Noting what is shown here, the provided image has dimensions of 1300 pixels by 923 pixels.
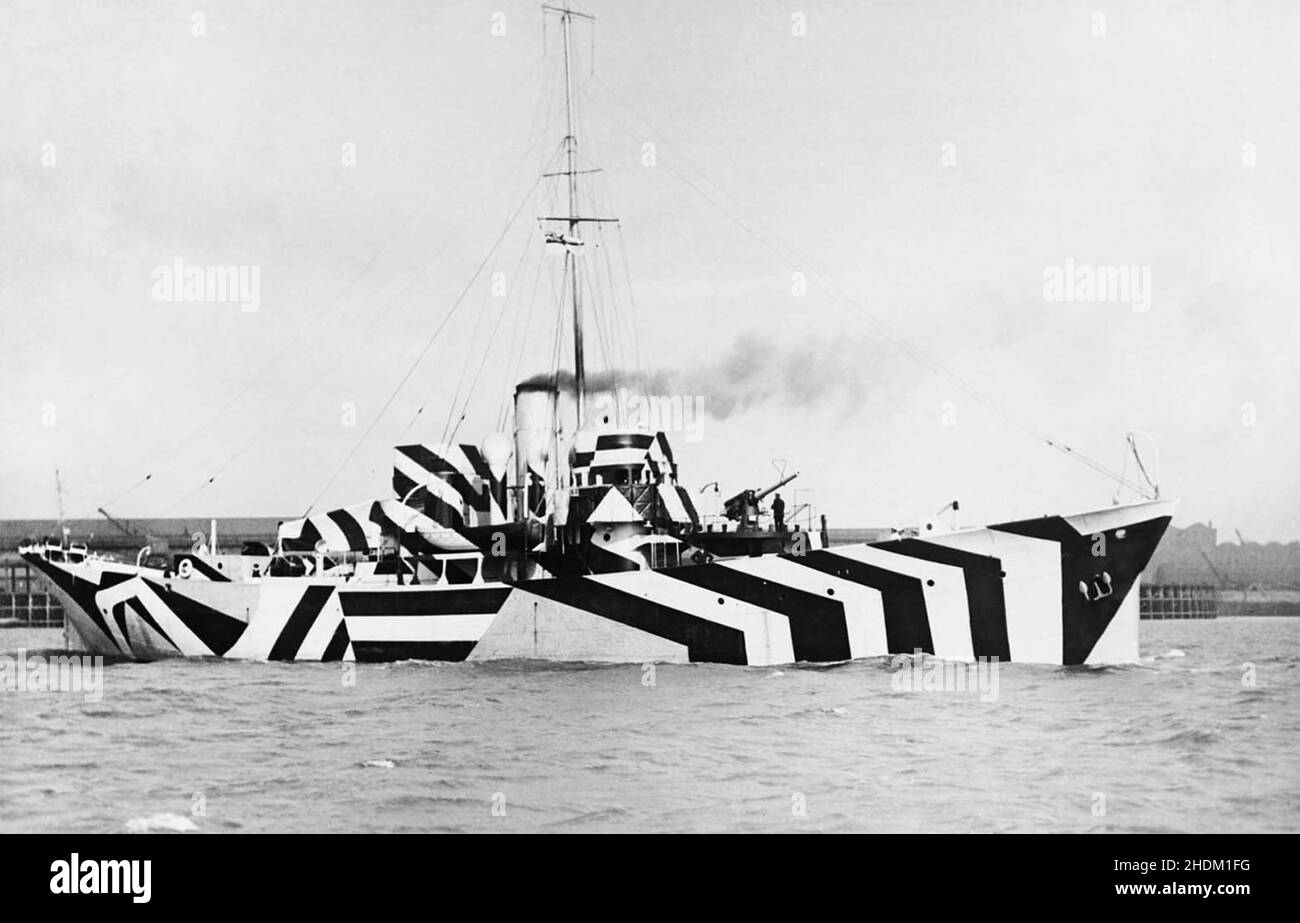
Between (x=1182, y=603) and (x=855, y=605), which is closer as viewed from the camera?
(x=855, y=605)

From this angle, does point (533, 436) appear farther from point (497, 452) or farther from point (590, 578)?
point (590, 578)

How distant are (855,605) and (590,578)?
12.5ft

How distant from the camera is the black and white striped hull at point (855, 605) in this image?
58.2 feet

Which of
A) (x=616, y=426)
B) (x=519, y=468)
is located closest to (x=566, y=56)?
(x=616, y=426)

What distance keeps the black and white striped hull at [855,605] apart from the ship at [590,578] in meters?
0.03

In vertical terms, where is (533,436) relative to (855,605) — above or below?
above

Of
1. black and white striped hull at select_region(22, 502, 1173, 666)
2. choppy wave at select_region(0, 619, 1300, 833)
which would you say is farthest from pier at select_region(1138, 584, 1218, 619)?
choppy wave at select_region(0, 619, 1300, 833)

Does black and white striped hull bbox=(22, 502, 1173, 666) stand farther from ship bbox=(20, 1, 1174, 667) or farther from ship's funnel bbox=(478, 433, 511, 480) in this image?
ship's funnel bbox=(478, 433, 511, 480)

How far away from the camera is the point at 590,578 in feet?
60.7

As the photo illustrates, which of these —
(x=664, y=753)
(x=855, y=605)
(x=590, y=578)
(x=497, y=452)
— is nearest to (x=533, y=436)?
(x=497, y=452)

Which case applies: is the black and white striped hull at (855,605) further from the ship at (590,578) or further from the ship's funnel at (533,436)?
the ship's funnel at (533,436)

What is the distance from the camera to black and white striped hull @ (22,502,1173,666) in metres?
17.7

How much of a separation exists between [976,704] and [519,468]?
10131 millimetres

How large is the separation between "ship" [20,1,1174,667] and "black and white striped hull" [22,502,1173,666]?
0.09 feet
